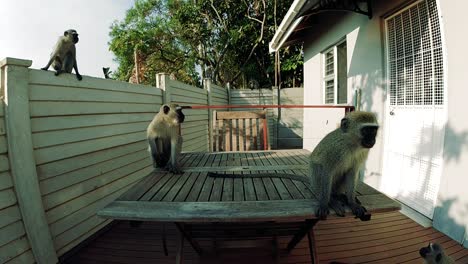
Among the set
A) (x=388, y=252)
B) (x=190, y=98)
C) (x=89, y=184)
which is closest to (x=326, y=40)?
(x=190, y=98)

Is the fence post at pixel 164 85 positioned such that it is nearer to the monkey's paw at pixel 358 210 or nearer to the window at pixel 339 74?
the window at pixel 339 74

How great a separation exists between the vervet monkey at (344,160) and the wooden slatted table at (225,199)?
90mm

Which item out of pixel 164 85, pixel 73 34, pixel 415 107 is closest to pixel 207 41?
pixel 164 85

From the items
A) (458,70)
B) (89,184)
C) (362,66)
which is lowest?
(89,184)

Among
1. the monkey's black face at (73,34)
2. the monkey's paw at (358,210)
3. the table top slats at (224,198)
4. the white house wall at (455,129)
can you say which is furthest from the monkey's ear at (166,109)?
the white house wall at (455,129)

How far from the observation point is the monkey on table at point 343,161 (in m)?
1.76

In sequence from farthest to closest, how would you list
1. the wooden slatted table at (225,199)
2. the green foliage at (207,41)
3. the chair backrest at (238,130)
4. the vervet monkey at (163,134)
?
the green foliage at (207,41), the chair backrest at (238,130), the vervet monkey at (163,134), the wooden slatted table at (225,199)

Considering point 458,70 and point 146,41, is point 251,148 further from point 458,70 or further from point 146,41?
point 146,41

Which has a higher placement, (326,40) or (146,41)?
(146,41)

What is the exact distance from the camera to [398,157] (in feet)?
12.4

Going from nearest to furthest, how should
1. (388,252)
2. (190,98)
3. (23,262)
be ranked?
1. (23,262)
2. (388,252)
3. (190,98)

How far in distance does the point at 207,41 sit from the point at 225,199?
14.6 meters

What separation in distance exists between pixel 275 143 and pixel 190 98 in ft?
18.1

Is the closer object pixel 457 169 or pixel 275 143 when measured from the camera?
pixel 457 169
